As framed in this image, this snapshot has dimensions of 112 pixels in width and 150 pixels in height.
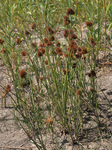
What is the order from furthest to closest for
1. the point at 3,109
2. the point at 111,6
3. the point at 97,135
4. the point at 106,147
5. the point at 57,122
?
the point at 111,6 < the point at 3,109 < the point at 57,122 < the point at 97,135 < the point at 106,147

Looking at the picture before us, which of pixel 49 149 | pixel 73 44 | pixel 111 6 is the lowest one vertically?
pixel 49 149

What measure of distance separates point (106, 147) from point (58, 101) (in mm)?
461

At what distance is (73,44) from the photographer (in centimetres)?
159

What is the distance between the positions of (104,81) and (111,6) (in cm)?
108

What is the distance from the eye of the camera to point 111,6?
110 inches

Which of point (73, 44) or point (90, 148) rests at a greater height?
point (73, 44)

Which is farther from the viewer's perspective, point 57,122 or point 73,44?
point 57,122

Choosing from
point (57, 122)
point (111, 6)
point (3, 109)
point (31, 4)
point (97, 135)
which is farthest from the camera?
point (31, 4)

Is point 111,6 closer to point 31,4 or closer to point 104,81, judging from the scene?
point 104,81

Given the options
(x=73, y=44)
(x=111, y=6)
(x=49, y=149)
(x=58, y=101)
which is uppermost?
(x=111, y=6)

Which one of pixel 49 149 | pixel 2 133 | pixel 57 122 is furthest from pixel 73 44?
pixel 2 133

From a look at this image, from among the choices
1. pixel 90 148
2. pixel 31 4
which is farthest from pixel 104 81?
pixel 31 4

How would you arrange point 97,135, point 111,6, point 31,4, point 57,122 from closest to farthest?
point 97,135
point 57,122
point 111,6
point 31,4

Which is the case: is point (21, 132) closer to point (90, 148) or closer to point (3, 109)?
point (3, 109)
